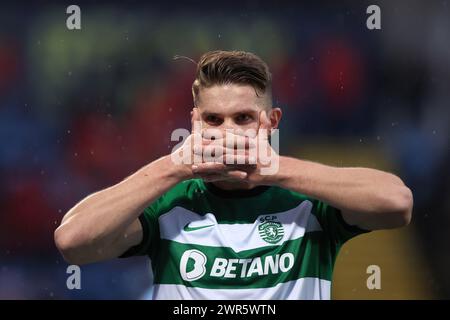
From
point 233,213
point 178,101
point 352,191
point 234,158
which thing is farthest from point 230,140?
point 178,101

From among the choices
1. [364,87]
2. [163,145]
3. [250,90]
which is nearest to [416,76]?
[364,87]

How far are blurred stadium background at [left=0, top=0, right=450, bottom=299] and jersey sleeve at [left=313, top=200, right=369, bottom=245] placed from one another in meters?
2.77

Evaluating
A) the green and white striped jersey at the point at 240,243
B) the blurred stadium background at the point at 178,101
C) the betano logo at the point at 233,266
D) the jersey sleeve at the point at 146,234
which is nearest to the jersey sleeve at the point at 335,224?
the green and white striped jersey at the point at 240,243

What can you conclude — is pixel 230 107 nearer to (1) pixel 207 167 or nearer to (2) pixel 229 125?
(2) pixel 229 125

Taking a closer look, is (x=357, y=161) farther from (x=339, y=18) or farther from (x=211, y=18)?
(x=211, y=18)

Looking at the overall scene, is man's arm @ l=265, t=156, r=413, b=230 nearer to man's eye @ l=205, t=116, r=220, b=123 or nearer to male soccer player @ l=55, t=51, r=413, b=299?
male soccer player @ l=55, t=51, r=413, b=299

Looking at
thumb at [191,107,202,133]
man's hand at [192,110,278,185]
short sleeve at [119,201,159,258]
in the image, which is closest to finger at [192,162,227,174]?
man's hand at [192,110,278,185]

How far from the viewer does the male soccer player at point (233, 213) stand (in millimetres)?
Result: 2352

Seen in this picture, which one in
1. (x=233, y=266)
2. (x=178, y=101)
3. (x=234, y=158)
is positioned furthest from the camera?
(x=178, y=101)

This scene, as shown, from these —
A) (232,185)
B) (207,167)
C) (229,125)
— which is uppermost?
(229,125)

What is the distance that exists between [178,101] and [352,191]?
3.27 m

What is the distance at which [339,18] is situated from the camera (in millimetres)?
5523

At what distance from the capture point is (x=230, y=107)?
2484 mm

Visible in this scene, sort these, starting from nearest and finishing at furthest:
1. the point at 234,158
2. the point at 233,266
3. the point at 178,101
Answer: the point at 234,158
the point at 233,266
the point at 178,101
